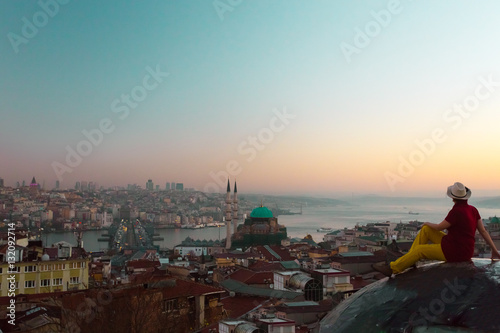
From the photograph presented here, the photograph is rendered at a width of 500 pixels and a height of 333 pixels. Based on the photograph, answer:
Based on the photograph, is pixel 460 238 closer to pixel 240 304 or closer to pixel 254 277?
pixel 240 304

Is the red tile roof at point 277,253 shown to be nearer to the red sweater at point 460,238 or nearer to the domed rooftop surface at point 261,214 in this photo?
the domed rooftop surface at point 261,214

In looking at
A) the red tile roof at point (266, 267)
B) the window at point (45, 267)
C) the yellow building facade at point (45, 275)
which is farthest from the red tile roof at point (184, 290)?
the red tile roof at point (266, 267)

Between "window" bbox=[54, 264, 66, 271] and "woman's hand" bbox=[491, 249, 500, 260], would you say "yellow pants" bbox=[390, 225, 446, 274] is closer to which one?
"woman's hand" bbox=[491, 249, 500, 260]

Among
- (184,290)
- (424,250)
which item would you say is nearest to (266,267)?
(184,290)

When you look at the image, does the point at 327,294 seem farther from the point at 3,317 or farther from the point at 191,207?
the point at 191,207

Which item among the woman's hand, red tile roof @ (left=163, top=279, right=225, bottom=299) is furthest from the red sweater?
red tile roof @ (left=163, top=279, right=225, bottom=299)
